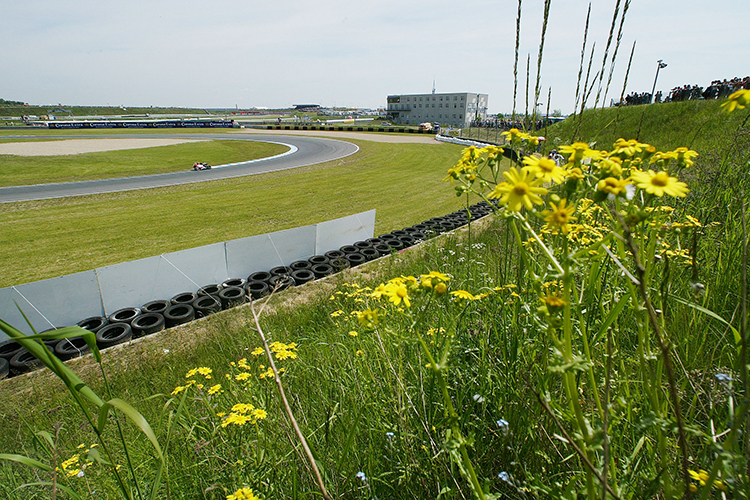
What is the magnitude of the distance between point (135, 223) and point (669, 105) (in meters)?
25.6

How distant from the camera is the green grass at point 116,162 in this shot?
22188 millimetres

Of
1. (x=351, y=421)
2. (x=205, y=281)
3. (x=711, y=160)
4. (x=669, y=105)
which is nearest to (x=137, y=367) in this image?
(x=205, y=281)

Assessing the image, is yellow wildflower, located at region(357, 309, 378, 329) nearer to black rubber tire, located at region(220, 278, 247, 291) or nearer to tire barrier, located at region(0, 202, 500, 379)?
tire barrier, located at region(0, 202, 500, 379)

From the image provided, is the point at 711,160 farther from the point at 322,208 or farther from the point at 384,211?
the point at 322,208

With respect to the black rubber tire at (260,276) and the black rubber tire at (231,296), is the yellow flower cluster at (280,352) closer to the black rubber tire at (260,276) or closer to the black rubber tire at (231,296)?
the black rubber tire at (231,296)

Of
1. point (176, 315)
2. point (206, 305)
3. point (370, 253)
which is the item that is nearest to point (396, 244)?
point (370, 253)

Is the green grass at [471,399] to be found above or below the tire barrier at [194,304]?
above

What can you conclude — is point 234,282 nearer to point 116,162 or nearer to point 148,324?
point 148,324

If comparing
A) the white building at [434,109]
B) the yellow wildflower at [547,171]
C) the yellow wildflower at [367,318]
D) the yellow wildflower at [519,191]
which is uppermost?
the white building at [434,109]

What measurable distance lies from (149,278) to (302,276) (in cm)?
269

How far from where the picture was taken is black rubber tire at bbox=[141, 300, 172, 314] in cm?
629

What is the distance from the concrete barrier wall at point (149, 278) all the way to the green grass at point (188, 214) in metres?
3.53

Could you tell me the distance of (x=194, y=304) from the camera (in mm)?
6395

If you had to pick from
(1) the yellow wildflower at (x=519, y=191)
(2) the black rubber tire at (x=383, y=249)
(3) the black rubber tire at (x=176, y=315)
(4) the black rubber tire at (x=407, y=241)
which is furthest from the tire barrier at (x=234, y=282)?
(1) the yellow wildflower at (x=519, y=191)
